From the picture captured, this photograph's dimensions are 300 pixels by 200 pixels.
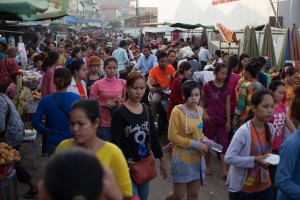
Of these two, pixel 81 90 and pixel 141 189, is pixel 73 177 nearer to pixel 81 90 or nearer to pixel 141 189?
pixel 141 189

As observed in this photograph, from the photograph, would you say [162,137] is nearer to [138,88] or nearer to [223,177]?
[223,177]

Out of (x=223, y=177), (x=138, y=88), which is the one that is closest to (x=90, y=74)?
(x=223, y=177)

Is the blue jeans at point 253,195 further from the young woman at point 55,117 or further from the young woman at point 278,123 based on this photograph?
the young woman at point 55,117

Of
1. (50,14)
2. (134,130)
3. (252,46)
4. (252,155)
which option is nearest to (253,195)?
(252,155)

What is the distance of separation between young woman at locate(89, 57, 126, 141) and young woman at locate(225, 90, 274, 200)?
2.32 m

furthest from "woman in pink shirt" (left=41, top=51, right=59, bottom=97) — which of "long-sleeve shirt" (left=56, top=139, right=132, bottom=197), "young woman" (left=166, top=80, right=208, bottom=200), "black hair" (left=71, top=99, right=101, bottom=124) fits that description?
"long-sleeve shirt" (left=56, top=139, right=132, bottom=197)

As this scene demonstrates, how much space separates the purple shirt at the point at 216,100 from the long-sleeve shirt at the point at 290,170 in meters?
3.76

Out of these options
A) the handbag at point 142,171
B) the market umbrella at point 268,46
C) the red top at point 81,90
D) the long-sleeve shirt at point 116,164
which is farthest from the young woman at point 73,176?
the market umbrella at point 268,46

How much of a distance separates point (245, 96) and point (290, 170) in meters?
3.61

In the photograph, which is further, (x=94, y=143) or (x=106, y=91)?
(x=106, y=91)

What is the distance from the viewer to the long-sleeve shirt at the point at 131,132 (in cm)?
429

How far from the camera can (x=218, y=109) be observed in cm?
712

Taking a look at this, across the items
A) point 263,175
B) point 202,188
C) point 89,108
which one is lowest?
point 202,188

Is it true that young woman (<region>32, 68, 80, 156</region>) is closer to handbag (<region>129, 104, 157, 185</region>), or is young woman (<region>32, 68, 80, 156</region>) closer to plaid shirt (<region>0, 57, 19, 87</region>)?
handbag (<region>129, 104, 157, 185</region>)
